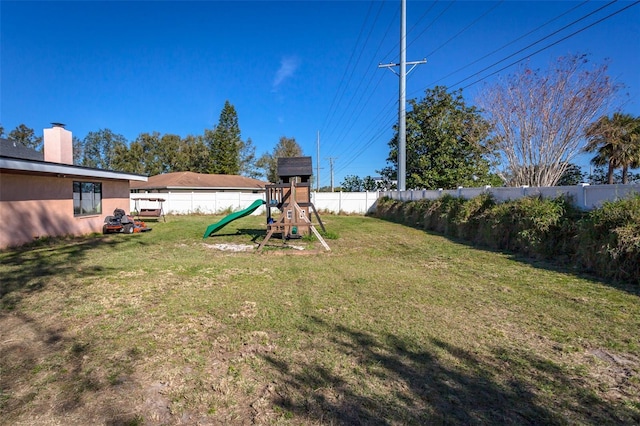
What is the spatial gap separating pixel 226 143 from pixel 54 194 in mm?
28652

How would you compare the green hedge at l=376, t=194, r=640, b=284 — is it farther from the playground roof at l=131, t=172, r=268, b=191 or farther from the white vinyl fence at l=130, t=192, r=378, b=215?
the playground roof at l=131, t=172, r=268, b=191

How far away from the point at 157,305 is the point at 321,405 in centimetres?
277

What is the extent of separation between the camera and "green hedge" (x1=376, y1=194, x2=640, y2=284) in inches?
202

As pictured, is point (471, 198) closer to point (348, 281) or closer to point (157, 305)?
point (348, 281)

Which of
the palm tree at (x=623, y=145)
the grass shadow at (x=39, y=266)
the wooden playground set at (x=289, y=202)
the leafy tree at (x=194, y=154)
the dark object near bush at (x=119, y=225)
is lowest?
the grass shadow at (x=39, y=266)

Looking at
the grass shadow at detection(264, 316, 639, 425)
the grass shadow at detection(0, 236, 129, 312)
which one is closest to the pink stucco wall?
the grass shadow at detection(0, 236, 129, 312)

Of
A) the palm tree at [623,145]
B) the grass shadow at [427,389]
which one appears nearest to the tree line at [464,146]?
the palm tree at [623,145]

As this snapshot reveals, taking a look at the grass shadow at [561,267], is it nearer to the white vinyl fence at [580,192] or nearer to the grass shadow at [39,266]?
the white vinyl fence at [580,192]

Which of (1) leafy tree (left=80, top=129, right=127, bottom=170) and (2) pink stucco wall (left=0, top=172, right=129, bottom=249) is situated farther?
(1) leafy tree (left=80, top=129, right=127, bottom=170)

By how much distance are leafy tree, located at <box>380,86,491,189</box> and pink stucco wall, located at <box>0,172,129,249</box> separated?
18.8 metres

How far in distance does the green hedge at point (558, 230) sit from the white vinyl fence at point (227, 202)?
11219 millimetres

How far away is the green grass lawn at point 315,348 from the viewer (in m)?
2.12

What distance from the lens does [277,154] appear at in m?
41.5

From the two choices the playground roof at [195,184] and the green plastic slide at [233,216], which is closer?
the green plastic slide at [233,216]
